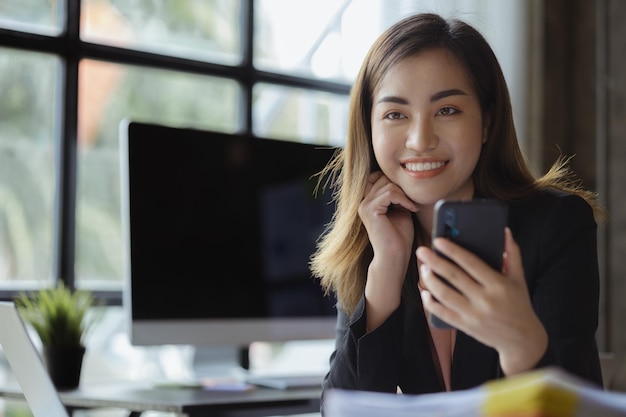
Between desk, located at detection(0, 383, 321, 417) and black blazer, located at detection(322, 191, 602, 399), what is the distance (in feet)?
1.48

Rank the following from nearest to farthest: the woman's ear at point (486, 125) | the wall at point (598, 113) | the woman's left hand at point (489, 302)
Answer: the woman's left hand at point (489, 302), the woman's ear at point (486, 125), the wall at point (598, 113)

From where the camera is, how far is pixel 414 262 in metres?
1.63

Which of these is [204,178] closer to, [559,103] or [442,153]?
[442,153]

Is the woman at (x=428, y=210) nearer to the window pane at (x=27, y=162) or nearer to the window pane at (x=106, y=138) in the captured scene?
the window pane at (x=106, y=138)

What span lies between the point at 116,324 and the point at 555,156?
→ 204 cm

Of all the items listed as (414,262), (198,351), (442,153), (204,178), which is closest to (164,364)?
(198,351)

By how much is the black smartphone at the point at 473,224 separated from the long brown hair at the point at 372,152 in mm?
423

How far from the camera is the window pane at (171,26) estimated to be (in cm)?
302

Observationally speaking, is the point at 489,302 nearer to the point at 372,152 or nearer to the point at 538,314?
the point at 538,314

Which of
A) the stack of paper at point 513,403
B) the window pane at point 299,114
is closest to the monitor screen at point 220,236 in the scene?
the window pane at point 299,114

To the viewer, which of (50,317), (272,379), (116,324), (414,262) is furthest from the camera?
(116,324)

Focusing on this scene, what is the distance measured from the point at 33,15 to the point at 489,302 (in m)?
2.28

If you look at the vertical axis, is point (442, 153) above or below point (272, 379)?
above

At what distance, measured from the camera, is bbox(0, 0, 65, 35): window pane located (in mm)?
2818
